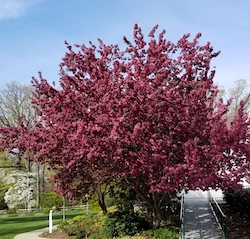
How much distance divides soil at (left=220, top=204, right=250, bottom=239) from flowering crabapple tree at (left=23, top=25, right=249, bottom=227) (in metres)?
2.86

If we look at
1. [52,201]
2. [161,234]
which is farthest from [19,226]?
[52,201]

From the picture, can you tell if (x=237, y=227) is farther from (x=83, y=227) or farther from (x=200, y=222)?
(x=83, y=227)

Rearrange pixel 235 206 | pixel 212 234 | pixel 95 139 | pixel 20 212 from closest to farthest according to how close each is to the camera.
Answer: pixel 95 139, pixel 212 234, pixel 235 206, pixel 20 212

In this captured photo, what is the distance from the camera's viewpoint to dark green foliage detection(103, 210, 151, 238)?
11.3m

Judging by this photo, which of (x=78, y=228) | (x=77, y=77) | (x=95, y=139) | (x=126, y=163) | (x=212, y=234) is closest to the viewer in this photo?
(x=95, y=139)

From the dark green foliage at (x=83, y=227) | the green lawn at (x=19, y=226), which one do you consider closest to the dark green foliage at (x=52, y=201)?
the green lawn at (x=19, y=226)

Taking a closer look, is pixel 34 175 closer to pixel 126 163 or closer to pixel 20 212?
pixel 20 212

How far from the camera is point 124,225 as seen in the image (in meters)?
11.3

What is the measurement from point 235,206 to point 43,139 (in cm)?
933

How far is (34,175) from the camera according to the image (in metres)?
34.2

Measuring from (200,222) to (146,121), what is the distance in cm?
641

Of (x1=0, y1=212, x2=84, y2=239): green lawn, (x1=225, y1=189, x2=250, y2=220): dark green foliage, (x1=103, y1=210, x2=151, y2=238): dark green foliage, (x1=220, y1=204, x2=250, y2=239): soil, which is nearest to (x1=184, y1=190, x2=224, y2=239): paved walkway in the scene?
(x1=220, y1=204, x2=250, y2=239): soil

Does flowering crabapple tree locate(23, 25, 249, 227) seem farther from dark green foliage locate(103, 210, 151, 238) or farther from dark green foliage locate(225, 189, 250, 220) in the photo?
dark green foliage locate(225, 189, 250, 220)

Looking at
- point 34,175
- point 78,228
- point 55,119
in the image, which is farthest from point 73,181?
point 34,175
